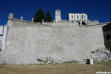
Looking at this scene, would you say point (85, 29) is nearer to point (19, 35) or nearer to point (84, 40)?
point (84, 40)

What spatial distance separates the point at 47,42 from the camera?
56.1 feet

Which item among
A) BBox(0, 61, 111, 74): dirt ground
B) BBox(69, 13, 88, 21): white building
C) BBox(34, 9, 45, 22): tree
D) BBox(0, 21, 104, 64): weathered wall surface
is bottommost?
BBox(0, 61, 111, 74): dirt ground

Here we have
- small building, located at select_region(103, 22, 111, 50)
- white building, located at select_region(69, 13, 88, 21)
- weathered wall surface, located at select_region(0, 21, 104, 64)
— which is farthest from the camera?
white building, located at select_region(69, 13, 88, 21)

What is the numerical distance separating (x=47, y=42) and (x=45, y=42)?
328mm

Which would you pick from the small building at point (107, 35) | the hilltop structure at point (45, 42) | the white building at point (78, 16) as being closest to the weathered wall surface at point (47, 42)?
the hilltop structure at point (45, 42)

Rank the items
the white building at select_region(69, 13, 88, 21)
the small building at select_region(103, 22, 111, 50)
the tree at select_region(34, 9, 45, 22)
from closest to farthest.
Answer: the small building at select_region(103, 22, 111, 50) → the tree at select_region(34, 9, 45, 22) → the white building at select_region(69, 13, 88, 21)

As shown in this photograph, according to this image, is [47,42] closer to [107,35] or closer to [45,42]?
[45,42]

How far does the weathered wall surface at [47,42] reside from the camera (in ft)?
51.2

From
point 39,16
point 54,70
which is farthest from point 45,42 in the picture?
point 39,16

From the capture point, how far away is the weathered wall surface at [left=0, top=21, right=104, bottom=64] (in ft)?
51.2

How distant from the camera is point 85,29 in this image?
1895 centimetres

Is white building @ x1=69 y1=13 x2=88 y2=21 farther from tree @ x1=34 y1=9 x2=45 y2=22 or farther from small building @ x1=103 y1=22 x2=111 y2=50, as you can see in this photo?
small building @ x1=103 y1=22 x2=111 y2=50

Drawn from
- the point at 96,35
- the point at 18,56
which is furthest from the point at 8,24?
the point at 96,35

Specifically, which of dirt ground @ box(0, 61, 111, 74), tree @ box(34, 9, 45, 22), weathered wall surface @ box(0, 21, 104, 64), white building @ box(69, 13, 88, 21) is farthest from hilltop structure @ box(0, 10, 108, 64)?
white building @ box(69, 13, 88, 21)
